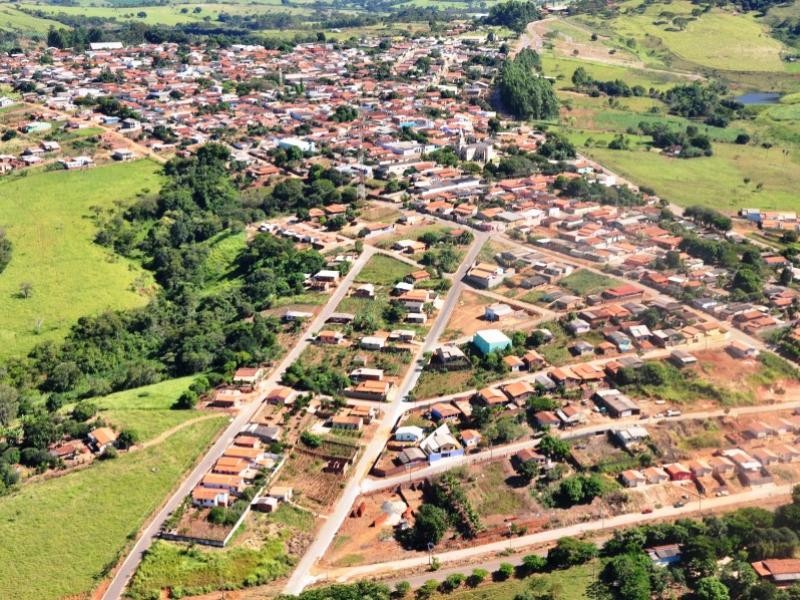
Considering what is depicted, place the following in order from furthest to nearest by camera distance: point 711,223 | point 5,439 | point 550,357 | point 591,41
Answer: point 591,41 < point 711,223 < point 550,357 < point 5,439

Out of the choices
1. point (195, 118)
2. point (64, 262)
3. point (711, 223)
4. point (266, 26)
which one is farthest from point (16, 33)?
point (711, 223)

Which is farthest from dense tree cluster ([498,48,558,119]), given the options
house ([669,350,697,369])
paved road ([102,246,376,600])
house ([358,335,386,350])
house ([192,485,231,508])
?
house ([192,485,231,508])

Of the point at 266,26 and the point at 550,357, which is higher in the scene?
the point at 266,26

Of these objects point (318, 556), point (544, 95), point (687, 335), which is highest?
point (544, 95)

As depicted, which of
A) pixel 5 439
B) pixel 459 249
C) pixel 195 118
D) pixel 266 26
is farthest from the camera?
pixel 266 26

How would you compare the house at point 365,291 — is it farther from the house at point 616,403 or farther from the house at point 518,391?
the house at point 616,403

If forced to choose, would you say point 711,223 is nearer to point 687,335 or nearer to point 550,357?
point 687,335
